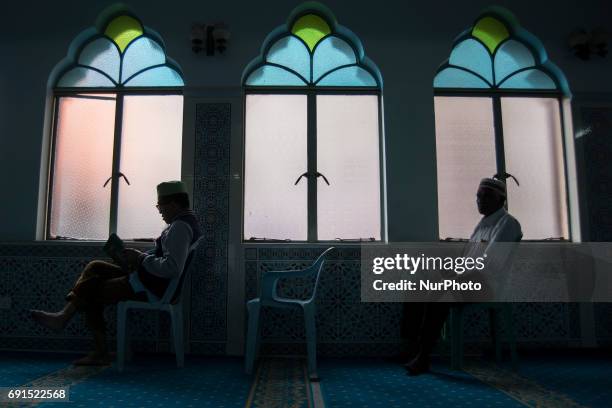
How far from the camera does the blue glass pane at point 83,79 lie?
13.0ft

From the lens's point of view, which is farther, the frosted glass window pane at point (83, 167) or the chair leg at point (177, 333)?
the frosted glass window pane at point (83, 167)

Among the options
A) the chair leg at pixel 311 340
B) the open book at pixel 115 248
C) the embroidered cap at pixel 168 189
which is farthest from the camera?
the embroidered cap at pixel 168 189

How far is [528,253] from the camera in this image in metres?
3.66

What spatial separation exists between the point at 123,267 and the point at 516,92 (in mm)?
3290

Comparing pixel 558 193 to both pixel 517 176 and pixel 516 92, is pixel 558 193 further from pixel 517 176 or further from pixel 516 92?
pixel 516 92

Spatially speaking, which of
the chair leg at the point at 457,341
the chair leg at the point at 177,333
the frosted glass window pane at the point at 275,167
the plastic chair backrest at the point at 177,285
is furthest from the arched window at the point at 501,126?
the chair leg at the point at 177,333

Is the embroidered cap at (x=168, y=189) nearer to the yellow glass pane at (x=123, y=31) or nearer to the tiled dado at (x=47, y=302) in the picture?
the tiled dado at (x=47, y=302)

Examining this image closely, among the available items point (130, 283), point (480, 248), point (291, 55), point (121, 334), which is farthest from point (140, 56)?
point (480, 248)

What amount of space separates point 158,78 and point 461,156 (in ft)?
8.30

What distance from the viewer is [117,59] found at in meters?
4.00

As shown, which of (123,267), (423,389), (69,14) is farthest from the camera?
(69,14)

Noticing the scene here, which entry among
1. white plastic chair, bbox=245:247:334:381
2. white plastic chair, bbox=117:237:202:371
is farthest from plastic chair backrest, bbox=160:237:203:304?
white plastic chair, bbox=245:247:334:381

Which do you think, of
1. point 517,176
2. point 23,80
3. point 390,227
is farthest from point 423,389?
point 23,80

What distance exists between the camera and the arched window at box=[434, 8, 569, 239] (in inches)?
154
